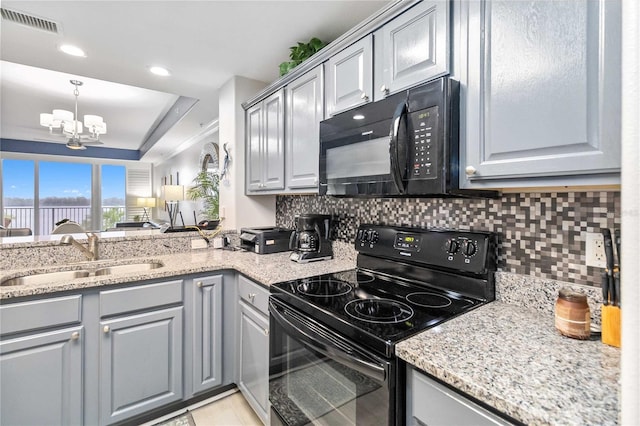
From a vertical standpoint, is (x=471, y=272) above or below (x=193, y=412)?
above

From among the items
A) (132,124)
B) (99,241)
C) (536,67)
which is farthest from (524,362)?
(132,124)

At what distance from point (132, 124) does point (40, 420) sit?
208 inches

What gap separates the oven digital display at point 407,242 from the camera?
1.49 metres

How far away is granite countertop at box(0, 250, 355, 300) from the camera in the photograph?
1494 mm

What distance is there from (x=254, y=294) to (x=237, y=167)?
136 centimetres

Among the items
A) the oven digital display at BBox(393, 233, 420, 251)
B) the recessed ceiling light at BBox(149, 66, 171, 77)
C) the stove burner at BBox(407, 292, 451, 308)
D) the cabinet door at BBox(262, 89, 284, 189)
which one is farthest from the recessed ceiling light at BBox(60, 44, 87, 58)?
the stove burner at BBox(407, 292, 451, 308)

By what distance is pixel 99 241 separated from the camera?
6.80ft

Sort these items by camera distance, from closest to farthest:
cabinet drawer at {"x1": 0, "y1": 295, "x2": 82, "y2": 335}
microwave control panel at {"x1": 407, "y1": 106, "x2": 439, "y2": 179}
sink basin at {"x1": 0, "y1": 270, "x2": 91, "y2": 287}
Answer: microwave control panel at {"x1": 407, "y1": 106, "x2": 439, "y2": 179}, cabinet drawer at {"x1": 0, "y1": 295, "x2": 82, "y2": 335}, sink basin at {"x1": 0, "y1": 270, "x2": 91, "y2": 287}

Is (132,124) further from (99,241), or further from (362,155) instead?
(362,155)

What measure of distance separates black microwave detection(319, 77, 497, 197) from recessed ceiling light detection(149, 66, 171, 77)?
5.80ft

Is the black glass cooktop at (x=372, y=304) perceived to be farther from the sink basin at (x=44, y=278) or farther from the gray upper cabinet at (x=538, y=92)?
the sink basin at (x=44, y=278)

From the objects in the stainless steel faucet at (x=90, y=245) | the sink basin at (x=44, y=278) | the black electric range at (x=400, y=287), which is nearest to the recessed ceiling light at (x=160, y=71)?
the stainless steel faucet at (x=90, y=245)

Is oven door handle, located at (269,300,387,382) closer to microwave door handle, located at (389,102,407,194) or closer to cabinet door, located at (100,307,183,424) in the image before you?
microwave door handle, located at (389,102,407,194)

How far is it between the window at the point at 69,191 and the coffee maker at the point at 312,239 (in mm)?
7670
